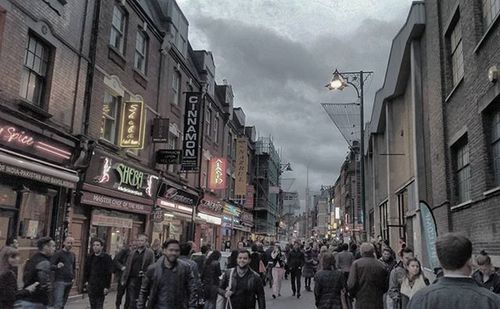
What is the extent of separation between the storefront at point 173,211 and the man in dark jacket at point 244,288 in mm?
13036

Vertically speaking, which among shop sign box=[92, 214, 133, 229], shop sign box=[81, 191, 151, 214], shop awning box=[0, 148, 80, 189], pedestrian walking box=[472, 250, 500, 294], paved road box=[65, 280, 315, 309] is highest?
shop awning box=[0, 148, 80, 189]

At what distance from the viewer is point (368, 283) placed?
7.59 metres

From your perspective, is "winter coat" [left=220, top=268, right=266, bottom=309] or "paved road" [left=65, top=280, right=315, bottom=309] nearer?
"winter coat" [left=220, top=268, right=266, bottom=309]

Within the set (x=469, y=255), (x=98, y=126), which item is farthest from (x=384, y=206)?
(x=469, y=255)

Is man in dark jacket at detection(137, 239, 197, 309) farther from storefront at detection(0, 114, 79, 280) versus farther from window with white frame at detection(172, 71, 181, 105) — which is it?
window with white frame at detection(172, 71, 181, 105)

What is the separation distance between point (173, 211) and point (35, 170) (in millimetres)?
11184

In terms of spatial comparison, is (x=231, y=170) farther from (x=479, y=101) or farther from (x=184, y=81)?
(x=479, y=101)

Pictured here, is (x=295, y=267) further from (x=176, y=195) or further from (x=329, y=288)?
(x=329, y=288)

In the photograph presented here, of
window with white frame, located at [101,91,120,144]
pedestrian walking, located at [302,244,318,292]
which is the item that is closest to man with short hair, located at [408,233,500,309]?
window with white frame, located at [101,91,120,144]

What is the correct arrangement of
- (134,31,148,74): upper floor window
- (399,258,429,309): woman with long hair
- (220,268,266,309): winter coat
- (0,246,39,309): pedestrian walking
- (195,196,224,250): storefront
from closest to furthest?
(0,246,39,309): pedestrian walking → (220,268,266,309): winter coat → (399,258,429,309): woman with long hair → (134,31,148,74): upper floor window → (195,196,224,250): storefront

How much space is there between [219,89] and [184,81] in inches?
457

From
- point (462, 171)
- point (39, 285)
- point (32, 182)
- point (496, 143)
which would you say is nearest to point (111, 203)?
point (32, 182)

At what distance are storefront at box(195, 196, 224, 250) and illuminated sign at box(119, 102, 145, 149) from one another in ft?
34.3

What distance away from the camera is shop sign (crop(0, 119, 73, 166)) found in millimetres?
10812
